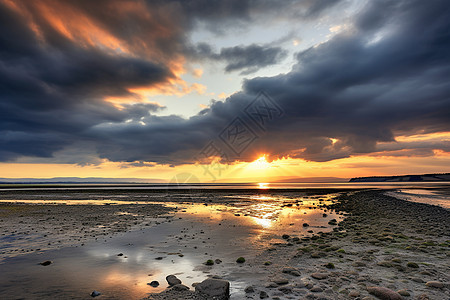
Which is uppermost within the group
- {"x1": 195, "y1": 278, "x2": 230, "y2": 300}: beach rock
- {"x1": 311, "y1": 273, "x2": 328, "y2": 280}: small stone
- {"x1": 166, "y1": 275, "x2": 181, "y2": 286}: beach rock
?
{"x1": 195, "y1": 278, "x2": 230, "y2": 300}: beach rock

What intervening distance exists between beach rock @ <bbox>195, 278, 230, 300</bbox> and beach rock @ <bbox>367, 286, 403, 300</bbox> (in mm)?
4052

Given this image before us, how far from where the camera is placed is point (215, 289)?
6.27 m

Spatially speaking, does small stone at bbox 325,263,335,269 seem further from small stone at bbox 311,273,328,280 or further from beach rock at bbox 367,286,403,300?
beach rock at bbox 367,286,403,300

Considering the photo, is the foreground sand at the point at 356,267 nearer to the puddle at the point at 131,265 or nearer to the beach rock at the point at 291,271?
the beach rock at the point at 291,271

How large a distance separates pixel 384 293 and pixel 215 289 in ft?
15.1

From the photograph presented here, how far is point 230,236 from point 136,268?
6802 millimetres

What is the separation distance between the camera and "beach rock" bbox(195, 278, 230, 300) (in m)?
6.09

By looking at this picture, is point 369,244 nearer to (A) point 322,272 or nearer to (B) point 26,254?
(A) point 322,272

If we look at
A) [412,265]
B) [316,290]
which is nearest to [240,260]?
[316,290]

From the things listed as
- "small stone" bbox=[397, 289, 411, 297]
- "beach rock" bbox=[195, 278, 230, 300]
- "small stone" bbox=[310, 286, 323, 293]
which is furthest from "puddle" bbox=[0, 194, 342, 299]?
"small stone" bbox=[397, 289, 411, 297]

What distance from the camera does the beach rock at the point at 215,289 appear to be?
6.09 metres

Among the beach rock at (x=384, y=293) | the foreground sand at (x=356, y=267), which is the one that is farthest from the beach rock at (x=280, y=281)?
the beach rock at (x=384, y=293)

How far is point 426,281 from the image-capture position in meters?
7.07

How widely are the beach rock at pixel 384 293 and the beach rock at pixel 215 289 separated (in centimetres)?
405
